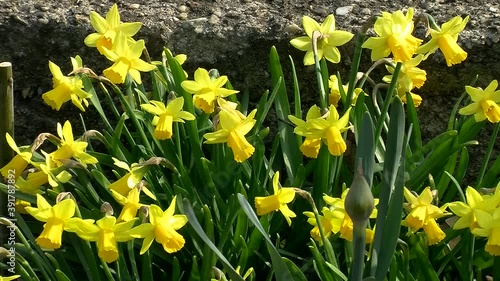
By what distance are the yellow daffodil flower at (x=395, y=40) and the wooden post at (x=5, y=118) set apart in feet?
2.90

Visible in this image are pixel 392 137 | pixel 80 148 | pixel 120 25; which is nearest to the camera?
pixel 392 137

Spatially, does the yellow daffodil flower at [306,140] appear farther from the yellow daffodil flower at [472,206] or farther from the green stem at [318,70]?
the yellow daffodil flower at [472,206]

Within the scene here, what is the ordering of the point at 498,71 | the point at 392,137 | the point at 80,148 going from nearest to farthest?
the point at 392,137 → the point at 80,148 → the point at 498,71

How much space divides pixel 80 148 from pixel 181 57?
0.42m

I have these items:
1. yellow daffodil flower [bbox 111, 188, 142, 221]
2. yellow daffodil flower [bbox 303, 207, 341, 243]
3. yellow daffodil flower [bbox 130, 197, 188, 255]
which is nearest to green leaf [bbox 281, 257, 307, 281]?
yellow daffodil flower [bbox 303, 207, 341, 243]

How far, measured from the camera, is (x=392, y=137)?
4.17 ft

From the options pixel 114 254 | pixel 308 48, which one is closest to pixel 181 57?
pixel 308 48

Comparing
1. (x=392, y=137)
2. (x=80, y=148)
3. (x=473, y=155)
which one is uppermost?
(x=392, y=137)

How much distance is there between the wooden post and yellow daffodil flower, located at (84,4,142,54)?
224 mm

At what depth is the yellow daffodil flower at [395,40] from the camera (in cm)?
176

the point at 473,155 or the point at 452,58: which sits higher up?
the point at 452,58

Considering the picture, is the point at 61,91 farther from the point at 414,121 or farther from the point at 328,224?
the point at 414,121

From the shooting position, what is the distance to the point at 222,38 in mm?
2266

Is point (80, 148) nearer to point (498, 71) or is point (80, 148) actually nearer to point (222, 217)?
point (222, 217)
